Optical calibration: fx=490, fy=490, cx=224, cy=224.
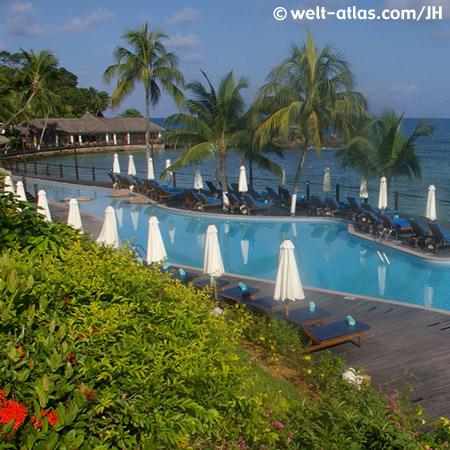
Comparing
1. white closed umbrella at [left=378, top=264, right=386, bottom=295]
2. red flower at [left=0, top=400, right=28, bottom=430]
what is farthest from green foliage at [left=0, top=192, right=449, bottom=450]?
white closed umbrella at [left=378, top=264, right=386, bottom=295]

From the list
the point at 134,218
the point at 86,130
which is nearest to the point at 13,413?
the point at 134,218

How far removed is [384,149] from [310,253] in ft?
19.0

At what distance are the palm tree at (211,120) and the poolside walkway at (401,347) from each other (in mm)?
10132

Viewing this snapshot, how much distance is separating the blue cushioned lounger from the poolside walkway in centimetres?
19

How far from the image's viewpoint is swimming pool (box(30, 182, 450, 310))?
11.2 meters

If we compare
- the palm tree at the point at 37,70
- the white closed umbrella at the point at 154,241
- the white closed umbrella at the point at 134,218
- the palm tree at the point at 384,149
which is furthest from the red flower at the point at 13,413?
the palm tree at the point at 37,70

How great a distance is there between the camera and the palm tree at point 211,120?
741 inches

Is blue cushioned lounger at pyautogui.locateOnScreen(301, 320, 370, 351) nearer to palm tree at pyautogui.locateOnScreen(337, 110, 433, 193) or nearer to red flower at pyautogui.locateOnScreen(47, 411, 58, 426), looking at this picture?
red flower at pyautogui.locateOnScreen(47, 411, 58, 426)

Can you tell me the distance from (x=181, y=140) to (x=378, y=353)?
46.3ft

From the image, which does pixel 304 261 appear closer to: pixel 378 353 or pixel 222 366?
pixel 378 353

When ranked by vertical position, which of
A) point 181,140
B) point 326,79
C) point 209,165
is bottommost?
point 209,165

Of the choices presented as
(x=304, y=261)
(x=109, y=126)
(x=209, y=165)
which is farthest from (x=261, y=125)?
(x=109, y=126)

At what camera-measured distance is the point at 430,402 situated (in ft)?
18.9

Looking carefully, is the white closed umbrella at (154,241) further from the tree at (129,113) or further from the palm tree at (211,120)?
the tree at (129,113)
